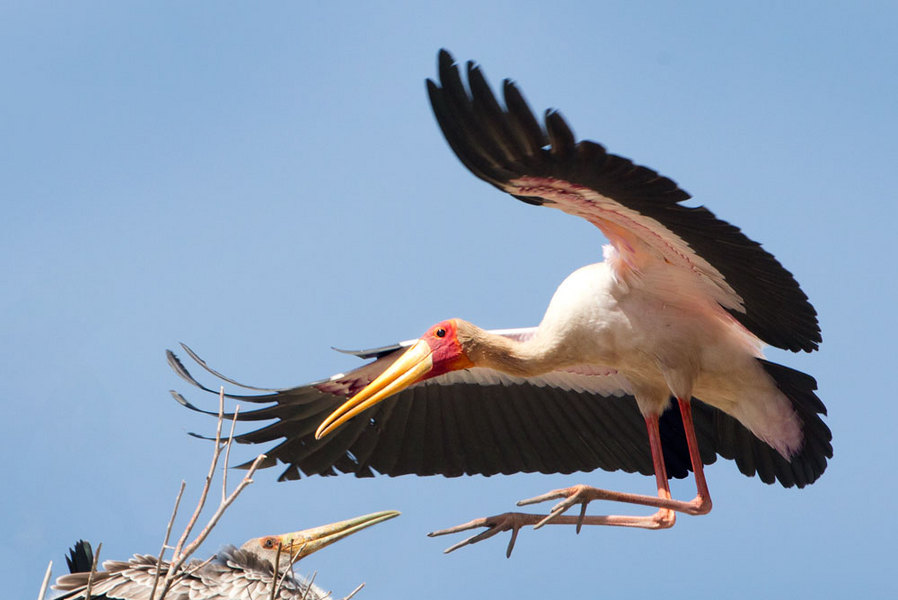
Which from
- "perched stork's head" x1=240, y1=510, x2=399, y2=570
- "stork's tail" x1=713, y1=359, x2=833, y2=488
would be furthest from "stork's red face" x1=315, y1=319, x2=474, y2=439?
"stork's tail" x1=713, y1=359, x2=833, y2=488

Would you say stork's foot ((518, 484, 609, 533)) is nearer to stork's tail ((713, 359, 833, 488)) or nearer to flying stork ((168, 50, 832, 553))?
flying stork ((168, 50, 832, 553))

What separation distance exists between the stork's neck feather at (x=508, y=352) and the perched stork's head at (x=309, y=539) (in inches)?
43.4

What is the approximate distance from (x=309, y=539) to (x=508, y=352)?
1681mm

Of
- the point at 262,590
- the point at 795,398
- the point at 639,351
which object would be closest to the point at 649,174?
the point at 639,351

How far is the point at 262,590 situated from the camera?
23.4ft

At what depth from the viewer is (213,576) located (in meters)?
7.19

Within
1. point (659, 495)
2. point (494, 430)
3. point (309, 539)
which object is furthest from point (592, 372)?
point (309, 539)

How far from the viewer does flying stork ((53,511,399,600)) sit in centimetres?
681

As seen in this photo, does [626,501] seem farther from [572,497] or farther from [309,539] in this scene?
[309,539]

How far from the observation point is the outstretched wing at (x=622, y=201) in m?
5.42

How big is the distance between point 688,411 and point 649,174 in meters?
2.15

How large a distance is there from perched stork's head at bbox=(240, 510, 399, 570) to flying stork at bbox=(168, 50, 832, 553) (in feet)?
1.70

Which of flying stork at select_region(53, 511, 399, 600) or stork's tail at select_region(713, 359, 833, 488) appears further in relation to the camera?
stork's tail at select_region(713, 359, 833, 488)

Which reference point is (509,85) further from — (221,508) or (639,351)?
(639,351)
